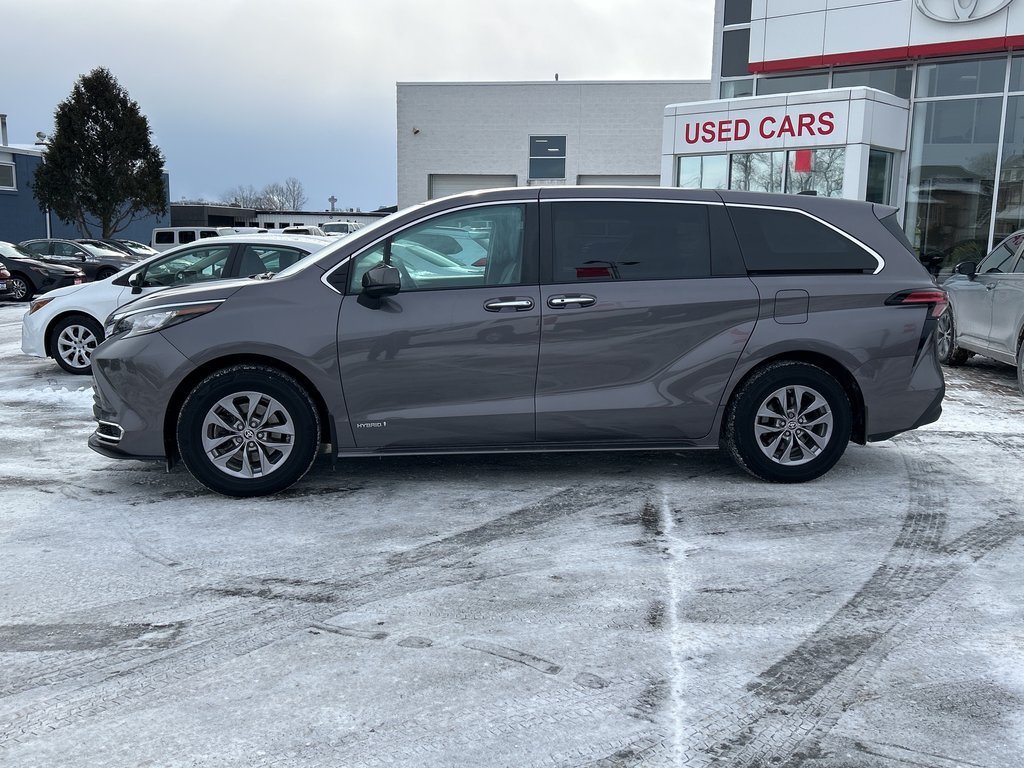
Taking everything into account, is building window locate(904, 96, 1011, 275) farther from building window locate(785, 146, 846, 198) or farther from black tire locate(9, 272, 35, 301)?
black tire locate(9, 272, 35, 301)

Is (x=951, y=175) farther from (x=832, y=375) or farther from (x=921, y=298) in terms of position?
(x=832, y=375)

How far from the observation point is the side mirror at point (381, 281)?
18.1 feet

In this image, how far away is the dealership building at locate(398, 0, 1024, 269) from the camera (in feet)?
61.1

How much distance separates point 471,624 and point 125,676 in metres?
1.31

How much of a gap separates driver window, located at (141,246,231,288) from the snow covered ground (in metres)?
3.75

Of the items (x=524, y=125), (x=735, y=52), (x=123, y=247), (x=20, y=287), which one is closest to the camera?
(x=735, y=52)

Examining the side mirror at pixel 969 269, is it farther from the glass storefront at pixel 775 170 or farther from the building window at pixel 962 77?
the building window at pixel 962 77

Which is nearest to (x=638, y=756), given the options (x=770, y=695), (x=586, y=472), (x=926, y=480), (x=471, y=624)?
(x=770, y=695)

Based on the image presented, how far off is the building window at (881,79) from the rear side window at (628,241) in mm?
16413

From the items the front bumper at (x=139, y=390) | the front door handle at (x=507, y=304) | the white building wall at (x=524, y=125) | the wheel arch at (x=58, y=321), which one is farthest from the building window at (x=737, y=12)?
the front bumper at (x=139, y=390)

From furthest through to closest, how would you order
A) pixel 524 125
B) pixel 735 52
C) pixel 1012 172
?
pixel 524 125 < pixel 735 52 < pixel 1012 172

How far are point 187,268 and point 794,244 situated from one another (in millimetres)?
6564

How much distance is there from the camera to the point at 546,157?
1742 inches

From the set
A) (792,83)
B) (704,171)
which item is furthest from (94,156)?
(792,83)
